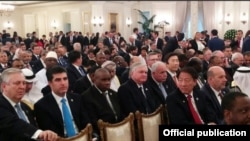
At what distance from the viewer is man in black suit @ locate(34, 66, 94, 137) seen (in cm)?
335

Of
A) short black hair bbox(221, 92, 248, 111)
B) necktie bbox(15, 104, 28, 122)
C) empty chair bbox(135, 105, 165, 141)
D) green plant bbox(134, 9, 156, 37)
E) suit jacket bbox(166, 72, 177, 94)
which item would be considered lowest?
empty chair bbox(135, 105, 165, 141)

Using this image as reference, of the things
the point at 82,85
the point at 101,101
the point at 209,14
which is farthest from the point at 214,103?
the point at 209,14

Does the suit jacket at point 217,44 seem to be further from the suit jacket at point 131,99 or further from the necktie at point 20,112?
the necktie at point 20,112

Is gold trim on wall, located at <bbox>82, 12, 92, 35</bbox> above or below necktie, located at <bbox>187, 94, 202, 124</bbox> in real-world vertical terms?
above

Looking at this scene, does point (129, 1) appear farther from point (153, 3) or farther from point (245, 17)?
point (245, 17)

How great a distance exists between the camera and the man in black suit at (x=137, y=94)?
4.24 metres

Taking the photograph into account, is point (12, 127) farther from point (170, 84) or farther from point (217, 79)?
point (170, 84)

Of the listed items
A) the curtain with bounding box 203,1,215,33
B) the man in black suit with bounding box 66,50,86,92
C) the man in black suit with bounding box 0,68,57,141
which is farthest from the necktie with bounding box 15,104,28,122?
the curtain with bounding box 203,1,215,33

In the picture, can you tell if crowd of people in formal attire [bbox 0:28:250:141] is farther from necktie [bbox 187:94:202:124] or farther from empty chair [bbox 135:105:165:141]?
empty chair [bbox 135:105:165:141]

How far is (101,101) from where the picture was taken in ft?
13.1

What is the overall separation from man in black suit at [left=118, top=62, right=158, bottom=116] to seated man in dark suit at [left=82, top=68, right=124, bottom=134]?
4.4 inches

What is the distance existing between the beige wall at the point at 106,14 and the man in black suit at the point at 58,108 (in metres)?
12.3

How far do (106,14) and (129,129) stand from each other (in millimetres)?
15012

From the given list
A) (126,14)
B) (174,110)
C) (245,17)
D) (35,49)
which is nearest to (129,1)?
(126,14)
